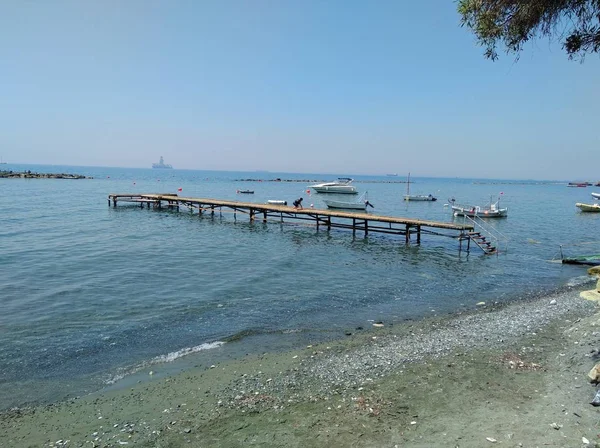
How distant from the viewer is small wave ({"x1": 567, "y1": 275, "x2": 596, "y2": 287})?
774 inches

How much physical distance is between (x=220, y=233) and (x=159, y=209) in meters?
20.4

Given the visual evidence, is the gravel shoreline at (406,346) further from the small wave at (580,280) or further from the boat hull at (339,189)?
the boat hull at (339,189)

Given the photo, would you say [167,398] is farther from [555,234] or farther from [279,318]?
[555,234]

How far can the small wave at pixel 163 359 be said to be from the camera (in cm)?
990

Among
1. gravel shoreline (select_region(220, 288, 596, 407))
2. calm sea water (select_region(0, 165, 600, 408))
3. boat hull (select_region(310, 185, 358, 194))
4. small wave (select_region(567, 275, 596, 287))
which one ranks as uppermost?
boat hull (select_region(310, 185, 358, 194))

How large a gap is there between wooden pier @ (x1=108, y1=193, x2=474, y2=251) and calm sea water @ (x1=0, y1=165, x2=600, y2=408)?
1.25 m

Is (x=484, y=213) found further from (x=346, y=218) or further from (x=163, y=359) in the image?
(x=163, y=359)

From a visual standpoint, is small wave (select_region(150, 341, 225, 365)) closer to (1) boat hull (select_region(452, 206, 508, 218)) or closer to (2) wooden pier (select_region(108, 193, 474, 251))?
(2) wooden pier (select_region(108, 193, 474, 251))

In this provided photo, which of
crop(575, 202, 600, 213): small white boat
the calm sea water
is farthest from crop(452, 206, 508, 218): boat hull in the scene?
crop(575, 202, 600, 213): small white boat

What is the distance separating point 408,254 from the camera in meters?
27.4

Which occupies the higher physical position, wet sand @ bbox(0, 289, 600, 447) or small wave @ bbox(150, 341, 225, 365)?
wet sand @ bbox(0, 289, 600, 447)

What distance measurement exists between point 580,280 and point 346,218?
2428 cm

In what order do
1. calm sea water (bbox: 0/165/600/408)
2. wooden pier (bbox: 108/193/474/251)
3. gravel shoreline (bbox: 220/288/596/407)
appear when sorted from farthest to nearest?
wooden pier (bbox: 108/193/474/251)
calm sea water (bbox: 0/165/600/408)
gravel shoreline (bbox: 220/288/596/407)

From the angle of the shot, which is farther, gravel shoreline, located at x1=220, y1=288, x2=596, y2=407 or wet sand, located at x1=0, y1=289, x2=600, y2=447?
gravel shoreline, located at x1=220, y1=288, x2=596, y2=407
